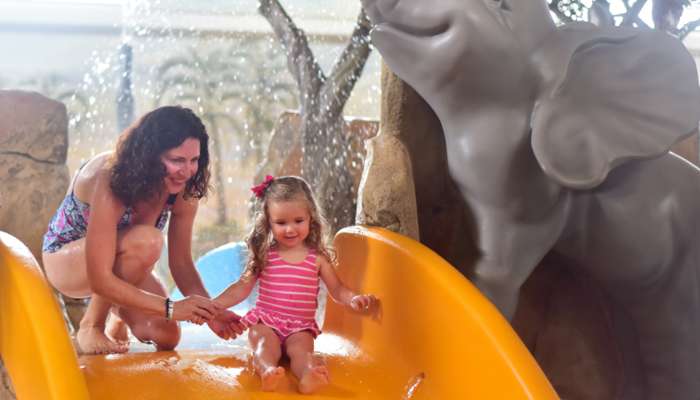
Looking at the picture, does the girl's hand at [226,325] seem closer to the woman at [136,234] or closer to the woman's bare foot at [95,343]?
the woman at [136,234]

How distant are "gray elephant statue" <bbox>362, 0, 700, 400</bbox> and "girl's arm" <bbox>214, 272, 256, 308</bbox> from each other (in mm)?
426

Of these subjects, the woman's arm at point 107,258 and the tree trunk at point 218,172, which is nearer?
the woman's arm at point 107,258

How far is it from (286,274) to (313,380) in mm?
237

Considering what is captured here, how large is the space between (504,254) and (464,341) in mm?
273

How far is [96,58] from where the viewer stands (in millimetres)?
6047

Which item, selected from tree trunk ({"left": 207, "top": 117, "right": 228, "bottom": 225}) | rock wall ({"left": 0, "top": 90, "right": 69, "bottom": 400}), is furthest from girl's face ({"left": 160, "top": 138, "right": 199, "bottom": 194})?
tree trunk ({"left": 207, "top": 117, "right": 228, "bottom": 225})

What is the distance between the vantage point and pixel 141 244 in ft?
5.53

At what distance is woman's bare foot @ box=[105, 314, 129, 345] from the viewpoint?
5.97 feet

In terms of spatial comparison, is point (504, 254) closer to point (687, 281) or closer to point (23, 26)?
point (687, 281)

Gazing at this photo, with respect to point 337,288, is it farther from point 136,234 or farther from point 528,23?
point 528,23

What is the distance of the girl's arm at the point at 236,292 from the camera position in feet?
→ 5.22

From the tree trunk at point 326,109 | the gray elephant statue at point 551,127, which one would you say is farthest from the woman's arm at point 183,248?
the tree trunk at point 326,109

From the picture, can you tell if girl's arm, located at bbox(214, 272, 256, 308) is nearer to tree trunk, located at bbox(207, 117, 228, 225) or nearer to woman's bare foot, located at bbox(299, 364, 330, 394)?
woman's bare foot, located at bbox(299, 364, 330, 394)

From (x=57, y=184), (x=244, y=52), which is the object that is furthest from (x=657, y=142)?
(x=244, y=52)
